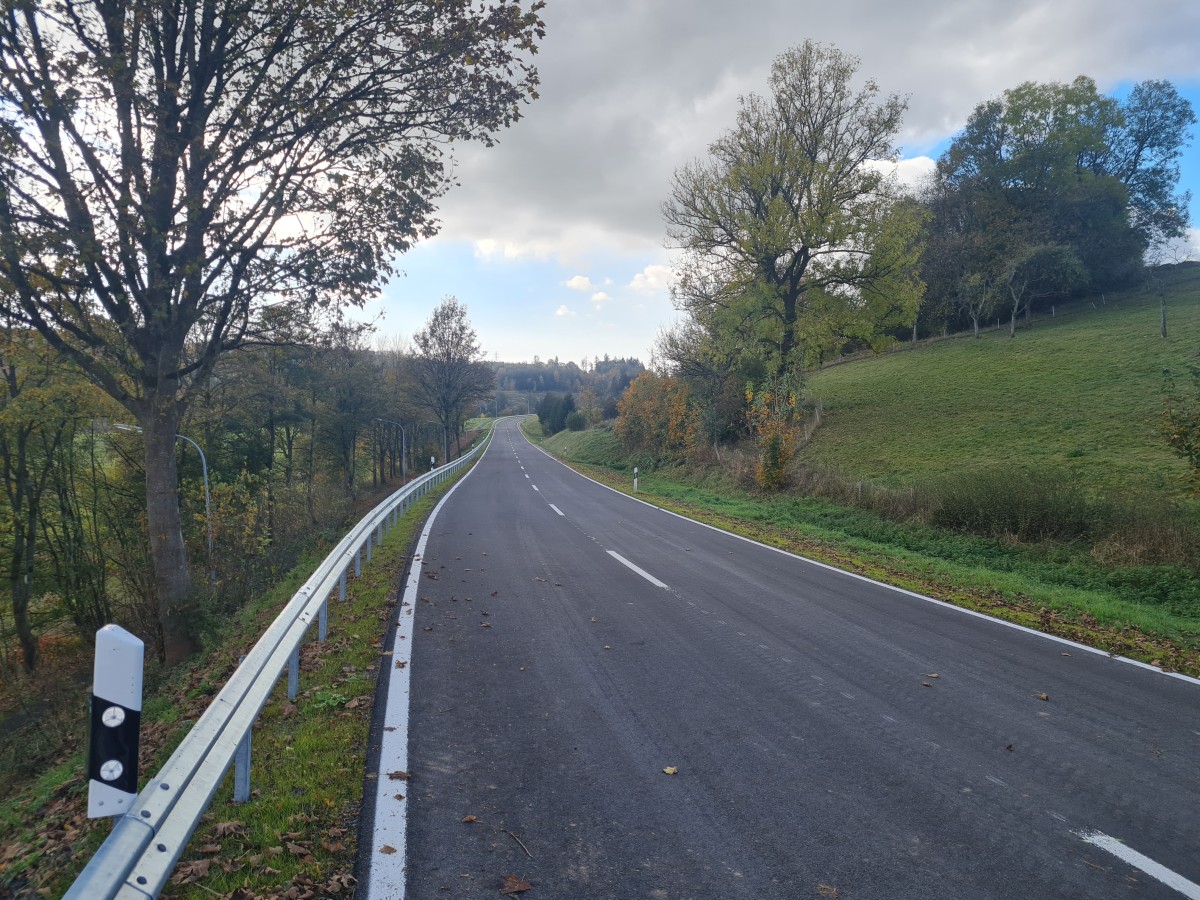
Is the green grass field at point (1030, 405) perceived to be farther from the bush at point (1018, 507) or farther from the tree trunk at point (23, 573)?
the tree trunk at point (23, 573)

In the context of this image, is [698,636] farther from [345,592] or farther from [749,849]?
[345,592]

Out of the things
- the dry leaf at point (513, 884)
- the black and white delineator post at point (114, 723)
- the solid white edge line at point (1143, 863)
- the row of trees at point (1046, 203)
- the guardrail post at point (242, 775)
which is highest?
the row of trees at point (1046, 203)

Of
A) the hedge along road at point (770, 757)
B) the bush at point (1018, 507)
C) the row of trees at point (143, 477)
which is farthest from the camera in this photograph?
the row of trees at point (143, 477)

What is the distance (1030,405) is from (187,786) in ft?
97.6

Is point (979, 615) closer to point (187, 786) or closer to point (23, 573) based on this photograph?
point (187, 786)

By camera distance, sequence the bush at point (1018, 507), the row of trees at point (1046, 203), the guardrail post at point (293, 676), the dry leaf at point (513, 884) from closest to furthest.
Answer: the dry leaf at point (513, 884) < the guardrail post at point (293, 676) < the bush at point (1018, 507) < the row of trees at point (1046, 203)

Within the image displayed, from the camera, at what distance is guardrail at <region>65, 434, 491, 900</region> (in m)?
2.19

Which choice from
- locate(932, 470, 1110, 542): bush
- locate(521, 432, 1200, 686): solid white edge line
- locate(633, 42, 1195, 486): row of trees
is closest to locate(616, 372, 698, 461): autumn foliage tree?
locate(633, 42, 1195, 486): row of trees

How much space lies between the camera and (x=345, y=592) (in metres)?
8.41

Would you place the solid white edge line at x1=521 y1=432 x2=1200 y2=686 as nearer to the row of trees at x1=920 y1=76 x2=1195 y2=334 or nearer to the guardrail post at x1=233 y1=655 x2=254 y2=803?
the guardrail post at x1=233 y1=655 x2=254 y2=803

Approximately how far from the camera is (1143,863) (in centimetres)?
317

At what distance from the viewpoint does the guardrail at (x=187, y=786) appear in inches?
86.3

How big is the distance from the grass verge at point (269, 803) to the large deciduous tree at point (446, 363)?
38.6m

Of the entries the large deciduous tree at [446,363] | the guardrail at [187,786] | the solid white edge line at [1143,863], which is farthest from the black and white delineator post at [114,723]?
the large deciduous tree at [446,363]
